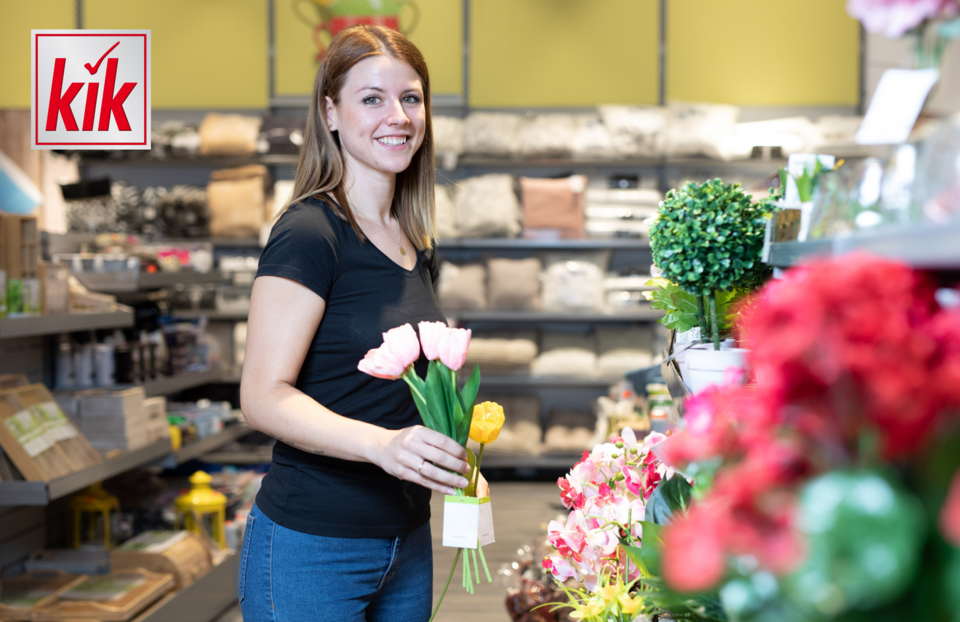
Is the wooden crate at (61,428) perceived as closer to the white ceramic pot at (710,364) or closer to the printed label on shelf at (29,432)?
the printed label on shelf at (29,432)

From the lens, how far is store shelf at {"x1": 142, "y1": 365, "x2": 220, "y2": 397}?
10.3 ft

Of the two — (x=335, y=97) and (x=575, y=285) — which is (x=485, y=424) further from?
(x=575, y=285)

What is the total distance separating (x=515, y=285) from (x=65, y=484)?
299 centimetres

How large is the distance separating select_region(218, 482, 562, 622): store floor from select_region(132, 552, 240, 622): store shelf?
0.07 m

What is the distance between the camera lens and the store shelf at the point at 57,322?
225cm

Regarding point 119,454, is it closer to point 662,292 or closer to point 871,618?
point 662,292

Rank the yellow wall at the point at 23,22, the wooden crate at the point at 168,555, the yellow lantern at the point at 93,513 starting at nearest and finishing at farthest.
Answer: the wooden crate at the point at 168,555, the yellow lantern at the point at 93,513, the yellow wall at the point at 23,22

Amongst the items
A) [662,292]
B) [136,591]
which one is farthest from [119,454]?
[662,292]

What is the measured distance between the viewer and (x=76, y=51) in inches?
53.7

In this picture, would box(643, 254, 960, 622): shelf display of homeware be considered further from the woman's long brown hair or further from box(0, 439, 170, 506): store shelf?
box(0, 439, 170, 506): store shelf

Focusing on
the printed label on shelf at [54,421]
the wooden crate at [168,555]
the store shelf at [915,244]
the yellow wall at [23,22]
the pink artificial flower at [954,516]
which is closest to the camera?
the pink artificial flower at [954,516]

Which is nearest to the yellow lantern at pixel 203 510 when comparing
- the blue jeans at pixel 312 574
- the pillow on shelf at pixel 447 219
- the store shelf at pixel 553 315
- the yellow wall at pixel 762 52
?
the store shelf at pixel 553 315

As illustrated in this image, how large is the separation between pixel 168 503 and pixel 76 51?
2.36 metres

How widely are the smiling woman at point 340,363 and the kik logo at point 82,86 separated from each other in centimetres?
32
